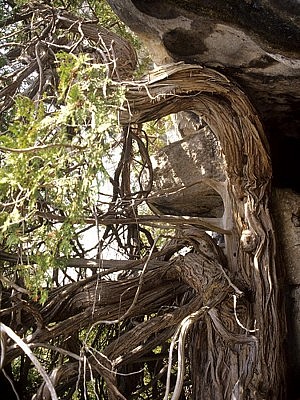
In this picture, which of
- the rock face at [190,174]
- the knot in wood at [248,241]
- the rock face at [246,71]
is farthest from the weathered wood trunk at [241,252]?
the rock face at [190,174]

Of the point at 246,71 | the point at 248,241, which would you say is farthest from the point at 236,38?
the point at 248,241

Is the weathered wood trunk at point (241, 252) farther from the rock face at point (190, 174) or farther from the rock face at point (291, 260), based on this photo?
the rock face at point (190, 174)

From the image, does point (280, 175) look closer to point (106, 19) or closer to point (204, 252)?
point (204, 252)

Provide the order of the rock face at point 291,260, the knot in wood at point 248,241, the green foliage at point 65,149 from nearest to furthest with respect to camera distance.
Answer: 1. the green foliage at point 65,149
2. the knot in wood at point 248,241
3. the rock face at point 291,260

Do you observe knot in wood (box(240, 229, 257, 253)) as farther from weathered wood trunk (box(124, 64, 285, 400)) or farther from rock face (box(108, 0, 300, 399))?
rock face (box(108, 0, 300, 399))

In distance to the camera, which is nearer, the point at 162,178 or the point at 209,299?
the point at 209,299

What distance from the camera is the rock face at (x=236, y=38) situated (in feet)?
6.30

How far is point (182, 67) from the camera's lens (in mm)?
2092

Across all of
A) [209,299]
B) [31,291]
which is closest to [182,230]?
[209,299]

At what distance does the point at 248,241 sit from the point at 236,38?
2.45ft

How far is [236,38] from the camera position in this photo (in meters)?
2.05

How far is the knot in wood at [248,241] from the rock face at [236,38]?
0.53 m

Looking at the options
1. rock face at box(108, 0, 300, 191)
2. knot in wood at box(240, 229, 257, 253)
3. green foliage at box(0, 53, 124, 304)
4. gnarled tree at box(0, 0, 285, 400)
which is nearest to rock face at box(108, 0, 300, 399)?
rock face at box(108, 0, 300, 191)

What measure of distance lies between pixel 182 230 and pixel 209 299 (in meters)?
0.30
